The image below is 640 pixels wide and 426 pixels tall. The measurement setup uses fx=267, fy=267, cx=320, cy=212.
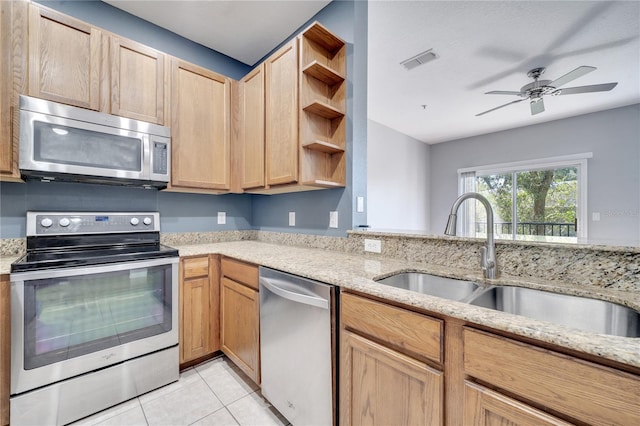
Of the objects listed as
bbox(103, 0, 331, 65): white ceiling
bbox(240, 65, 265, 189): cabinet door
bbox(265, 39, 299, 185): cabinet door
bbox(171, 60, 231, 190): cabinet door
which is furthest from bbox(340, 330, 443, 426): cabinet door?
bbox(103, 0, 331, 65): white ceiling

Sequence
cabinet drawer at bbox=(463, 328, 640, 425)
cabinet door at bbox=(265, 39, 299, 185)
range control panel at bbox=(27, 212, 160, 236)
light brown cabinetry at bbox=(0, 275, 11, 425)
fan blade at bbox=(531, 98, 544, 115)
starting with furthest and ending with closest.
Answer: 1. fan blade at bbox=(531, 98, 544, 115)
2. cabinet door at bbox=(265, 39, 299, 185)
3. range control panel at bbox=(27, 212, 160, 236)
4. light brown cabinetry at bbox=(0, 275, 11, 425)
5. cabinet drawer at bbox=(463, 328, 640, 425)

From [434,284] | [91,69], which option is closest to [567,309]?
[434,284]

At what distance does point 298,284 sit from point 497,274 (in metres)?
0.91

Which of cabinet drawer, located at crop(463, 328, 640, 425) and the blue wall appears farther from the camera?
the blue wall

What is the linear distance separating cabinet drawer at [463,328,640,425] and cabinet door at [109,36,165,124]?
2309 millimetres

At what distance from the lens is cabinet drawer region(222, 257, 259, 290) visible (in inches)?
64.5

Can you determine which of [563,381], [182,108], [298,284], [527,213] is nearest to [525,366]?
[563,381]

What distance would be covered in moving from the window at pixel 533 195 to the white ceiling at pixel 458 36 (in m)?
1.30

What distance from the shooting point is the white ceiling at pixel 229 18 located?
2.01m

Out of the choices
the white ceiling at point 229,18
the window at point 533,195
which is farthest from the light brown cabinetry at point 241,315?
the window at point 533,195

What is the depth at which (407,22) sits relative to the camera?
224 cm

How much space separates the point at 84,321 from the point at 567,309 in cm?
229

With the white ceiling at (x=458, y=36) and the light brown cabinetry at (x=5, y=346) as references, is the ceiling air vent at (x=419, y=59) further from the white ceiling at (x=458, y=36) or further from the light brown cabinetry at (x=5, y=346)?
the light brown cabinetry at (x=5, y=346)

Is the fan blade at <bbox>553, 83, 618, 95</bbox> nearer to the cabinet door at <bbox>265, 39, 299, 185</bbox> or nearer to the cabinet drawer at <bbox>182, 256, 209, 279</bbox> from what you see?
the cabinet door at <bbox>265, 39, 299, 185</bbox>
